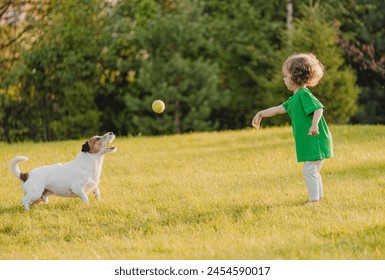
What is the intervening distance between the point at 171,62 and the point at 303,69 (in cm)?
1024

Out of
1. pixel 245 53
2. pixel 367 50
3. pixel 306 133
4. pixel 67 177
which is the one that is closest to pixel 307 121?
pixel 306 133

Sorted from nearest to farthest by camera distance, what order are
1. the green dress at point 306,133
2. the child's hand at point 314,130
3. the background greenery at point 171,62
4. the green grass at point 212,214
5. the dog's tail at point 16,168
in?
1. the green grass at point 212,214
2. the child's hand at point 314,130
3. the green dress at point 306,133
4. the dog's tail at point 16,168
5. the background greenery at point 171,62

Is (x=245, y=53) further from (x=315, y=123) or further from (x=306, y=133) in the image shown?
(x=315, y=123)

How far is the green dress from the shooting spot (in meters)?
5.96

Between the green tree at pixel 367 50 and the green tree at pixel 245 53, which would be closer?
the green tree at pixel 245 53

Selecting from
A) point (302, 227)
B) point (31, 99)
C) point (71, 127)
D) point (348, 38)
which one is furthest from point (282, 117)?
point (302, 227)

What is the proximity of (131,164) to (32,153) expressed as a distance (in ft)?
9.08

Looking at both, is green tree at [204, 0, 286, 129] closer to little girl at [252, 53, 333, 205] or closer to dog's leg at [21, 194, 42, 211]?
little girl at [252, 53, 333, 205]

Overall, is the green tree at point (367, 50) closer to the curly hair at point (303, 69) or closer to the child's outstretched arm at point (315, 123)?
the curly hair at point (303, 69)

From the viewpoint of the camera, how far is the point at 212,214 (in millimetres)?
5762

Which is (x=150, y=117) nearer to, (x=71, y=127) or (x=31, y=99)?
(x=71, y=127)

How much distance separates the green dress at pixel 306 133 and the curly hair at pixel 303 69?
11 cm

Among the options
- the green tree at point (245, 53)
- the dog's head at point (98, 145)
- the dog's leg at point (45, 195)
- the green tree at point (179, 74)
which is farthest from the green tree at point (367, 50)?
the dog's leg at point (45, 195)

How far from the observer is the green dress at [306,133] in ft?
19.6
